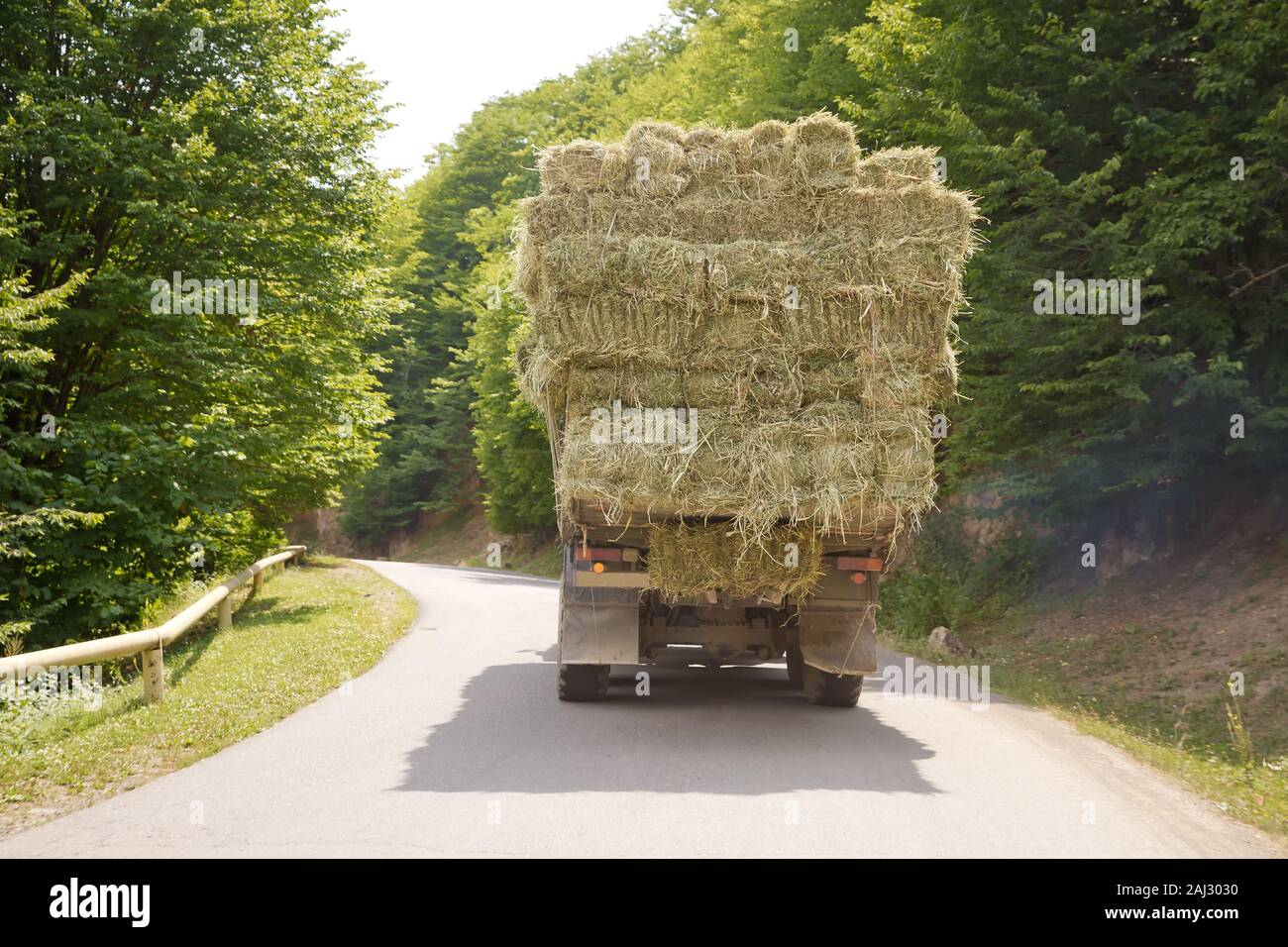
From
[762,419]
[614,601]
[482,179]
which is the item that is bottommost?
[614,601]

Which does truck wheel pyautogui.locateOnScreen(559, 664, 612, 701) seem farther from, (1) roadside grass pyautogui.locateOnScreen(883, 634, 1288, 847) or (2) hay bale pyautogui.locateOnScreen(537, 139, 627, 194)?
(1) roadside grass pyautogui.locateOnScreen(883, 634, 1288, 847)

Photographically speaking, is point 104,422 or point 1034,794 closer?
point 1034,794

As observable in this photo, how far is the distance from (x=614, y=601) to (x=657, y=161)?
347 centimetres

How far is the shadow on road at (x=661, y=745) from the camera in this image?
5.80 metres

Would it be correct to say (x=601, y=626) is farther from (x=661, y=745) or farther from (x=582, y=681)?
(x=661, y=745)

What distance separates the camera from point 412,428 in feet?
161

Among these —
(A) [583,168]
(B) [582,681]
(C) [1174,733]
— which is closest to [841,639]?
(B) [582,681]

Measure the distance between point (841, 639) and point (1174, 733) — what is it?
3166 mm

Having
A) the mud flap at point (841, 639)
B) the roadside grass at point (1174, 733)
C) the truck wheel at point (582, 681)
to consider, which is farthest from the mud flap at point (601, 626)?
the roadside grass at point (1174, 733)

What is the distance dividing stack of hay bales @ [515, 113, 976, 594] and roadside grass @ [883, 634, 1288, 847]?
2606 mm

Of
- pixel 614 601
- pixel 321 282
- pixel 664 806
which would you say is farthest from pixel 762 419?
pixel 321 282

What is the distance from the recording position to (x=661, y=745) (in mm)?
6805

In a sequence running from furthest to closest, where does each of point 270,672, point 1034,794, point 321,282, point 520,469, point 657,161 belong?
point 520,469 → point 321,282 → point 270,672 → point 657,161 → point 1034,794

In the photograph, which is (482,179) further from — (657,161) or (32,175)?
(657,161)
